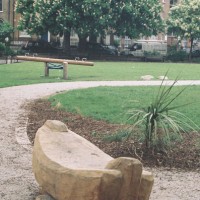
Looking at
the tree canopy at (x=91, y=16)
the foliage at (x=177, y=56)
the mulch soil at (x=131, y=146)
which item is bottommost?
the foliage at (x=177, y=56)

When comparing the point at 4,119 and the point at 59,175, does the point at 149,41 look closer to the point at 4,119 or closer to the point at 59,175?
the point at 4,119

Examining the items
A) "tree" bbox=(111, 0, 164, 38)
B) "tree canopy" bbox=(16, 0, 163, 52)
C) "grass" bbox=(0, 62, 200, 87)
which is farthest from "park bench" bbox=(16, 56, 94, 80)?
"tree" bbox=(111, 0, 164, 38)

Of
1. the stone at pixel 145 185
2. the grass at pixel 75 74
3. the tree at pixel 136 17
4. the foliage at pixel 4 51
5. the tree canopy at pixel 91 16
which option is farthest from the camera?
the tree at pixel 136 17

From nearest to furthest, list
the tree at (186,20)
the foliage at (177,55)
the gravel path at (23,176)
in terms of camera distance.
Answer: the gravel path at (23,176), the tree at (186,20), the foliage at (177,55)

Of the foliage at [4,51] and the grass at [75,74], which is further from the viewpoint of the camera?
the foliage at [4,51]

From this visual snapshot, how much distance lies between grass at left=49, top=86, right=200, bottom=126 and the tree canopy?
23.3m

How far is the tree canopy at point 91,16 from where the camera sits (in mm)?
40594

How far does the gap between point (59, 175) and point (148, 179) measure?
0.83 metres

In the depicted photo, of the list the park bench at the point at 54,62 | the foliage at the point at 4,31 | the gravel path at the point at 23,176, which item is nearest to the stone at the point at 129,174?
the gravel path at the point at 23,176

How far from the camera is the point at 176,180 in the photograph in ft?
23.3

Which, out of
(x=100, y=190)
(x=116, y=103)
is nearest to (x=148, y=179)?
(x=100, y=190)

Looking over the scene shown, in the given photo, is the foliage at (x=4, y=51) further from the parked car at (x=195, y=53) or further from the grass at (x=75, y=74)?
the parked car at (x=195, y=53)

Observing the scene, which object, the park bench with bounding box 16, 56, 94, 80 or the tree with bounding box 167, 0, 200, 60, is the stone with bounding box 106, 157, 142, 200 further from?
the tree with bounding box 167, 0, 200, 60

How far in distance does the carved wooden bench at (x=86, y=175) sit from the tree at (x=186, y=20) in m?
42.9
